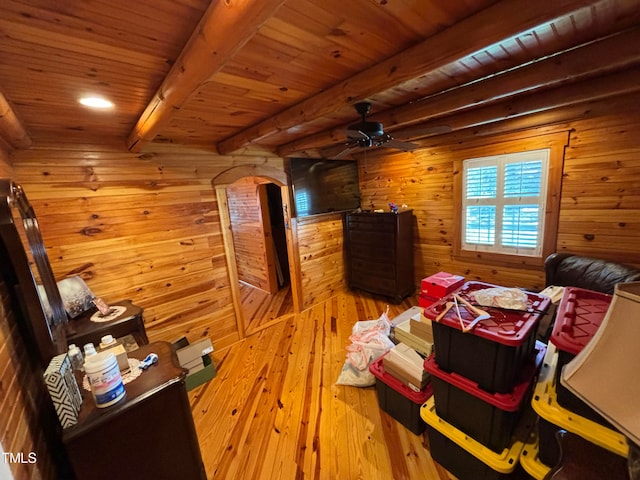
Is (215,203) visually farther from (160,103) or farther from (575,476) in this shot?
(575,476)

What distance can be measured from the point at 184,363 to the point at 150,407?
141 centimetres

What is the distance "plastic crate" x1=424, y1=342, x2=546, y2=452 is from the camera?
1191 mm

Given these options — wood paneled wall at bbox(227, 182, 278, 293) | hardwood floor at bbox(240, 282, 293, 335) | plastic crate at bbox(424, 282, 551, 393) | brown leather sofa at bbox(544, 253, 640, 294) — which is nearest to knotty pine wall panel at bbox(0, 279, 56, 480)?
plastic crate at bbox(424, 282, 551, 393)

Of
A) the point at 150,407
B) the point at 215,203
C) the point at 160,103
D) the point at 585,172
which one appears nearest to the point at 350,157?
the point at 215,203

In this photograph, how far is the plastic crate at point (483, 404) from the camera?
1191mm

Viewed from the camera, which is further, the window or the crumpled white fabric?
the window

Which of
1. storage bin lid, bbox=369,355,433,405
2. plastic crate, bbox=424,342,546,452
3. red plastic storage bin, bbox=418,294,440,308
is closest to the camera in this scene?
plastic crate, bbox=424,342,546,452

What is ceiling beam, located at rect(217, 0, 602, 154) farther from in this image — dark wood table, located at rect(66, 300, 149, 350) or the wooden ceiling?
dark wood table, located at rect(66, 300, 149, 350)

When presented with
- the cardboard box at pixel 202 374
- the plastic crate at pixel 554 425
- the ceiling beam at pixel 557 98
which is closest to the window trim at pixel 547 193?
the ceiling beam at pixel 557 98

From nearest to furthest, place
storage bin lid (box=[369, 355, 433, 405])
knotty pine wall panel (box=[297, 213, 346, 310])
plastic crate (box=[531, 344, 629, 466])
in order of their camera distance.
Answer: plastic crate (box=[531, 344, 629, 466]), storage bin lid (box=[369, 355, 433, 405]), knotty pine wall panel (box=[297, 213, 346, 310])

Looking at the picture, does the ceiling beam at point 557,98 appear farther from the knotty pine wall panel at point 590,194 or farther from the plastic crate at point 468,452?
the plastic crate at point 468,452

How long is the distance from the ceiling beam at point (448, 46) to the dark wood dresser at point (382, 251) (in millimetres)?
2135

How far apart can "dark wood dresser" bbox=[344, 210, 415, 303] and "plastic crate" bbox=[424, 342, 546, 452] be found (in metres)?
2.08

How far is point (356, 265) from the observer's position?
153 inches
